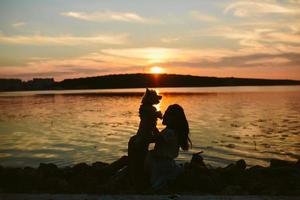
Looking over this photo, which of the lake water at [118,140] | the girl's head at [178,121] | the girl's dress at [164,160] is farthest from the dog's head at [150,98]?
the lake water at [118,140]

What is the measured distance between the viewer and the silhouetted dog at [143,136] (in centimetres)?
839

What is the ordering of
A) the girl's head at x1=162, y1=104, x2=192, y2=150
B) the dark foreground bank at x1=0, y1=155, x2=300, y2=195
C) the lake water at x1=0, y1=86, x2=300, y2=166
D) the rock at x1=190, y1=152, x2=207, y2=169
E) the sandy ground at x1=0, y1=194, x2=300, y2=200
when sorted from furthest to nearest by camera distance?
the lake water at x1=0, y1=86, x2=300, y2=166 < the rock at x1=190, y1=152, x2=207, y2=169 < the girl's head at x1=162, y1=104, x2=192, y2=150 < the dark foreground bank at x1=0, y1=155, x2=300, y2=195 < the sandy ground at x1=0, y1=194, x2=300, y2=200

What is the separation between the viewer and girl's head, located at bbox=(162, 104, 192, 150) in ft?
27.3

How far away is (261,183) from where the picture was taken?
30.3ft

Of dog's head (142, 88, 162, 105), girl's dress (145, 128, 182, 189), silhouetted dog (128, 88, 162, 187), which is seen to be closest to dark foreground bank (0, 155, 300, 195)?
girl's dress (145, 128, 182, 189)

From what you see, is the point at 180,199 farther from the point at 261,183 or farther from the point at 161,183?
the point at 261,183

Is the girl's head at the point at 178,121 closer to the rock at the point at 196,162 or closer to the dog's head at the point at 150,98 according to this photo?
the dog's head at the point at 150,98

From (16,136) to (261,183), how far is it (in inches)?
652

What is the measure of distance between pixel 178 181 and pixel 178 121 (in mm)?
1206

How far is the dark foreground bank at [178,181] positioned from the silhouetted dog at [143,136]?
0.32 m

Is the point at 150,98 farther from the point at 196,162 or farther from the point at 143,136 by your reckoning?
the point at 196,162

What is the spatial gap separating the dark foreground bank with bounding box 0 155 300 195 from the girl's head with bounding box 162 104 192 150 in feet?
2.35

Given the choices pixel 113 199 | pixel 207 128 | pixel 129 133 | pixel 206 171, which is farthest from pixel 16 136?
pixel 113 199

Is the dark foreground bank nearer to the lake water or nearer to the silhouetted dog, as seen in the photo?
the silhouetted dog
